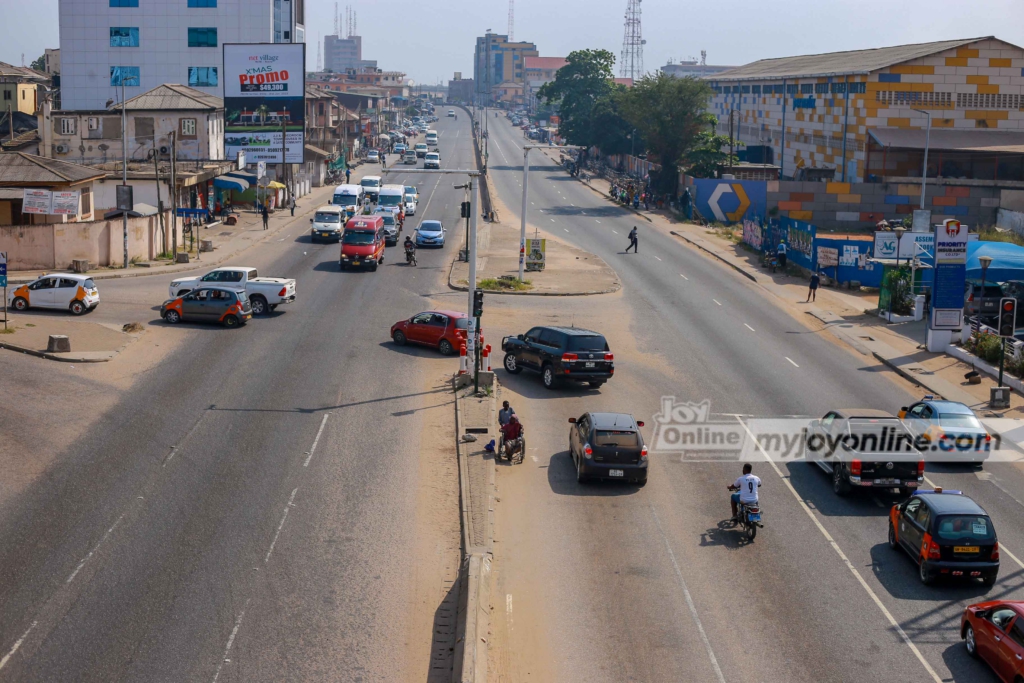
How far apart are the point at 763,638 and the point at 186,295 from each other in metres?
28.2

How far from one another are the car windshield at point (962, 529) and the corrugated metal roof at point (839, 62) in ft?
233

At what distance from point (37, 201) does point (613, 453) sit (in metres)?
35.6

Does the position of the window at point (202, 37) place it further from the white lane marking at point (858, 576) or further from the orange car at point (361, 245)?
the white lane marking at point (858, 576)

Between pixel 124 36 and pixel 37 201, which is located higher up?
pixel 124 36

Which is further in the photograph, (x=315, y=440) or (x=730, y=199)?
(x=730, y=199)

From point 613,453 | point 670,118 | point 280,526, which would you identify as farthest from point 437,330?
point 670,118

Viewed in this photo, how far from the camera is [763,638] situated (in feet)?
55.3

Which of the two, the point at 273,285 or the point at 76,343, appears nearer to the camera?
the point at 76,343

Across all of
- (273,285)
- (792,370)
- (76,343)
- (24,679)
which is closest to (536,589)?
(24,679)

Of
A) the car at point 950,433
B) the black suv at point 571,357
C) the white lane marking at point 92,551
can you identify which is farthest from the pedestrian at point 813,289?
the white lane marking at point 92,551

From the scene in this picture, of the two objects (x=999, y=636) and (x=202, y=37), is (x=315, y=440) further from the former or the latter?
(x=202, y=37)

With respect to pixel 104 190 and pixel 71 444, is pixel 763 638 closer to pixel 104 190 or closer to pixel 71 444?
pixel 71 444

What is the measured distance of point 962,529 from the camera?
18516 mm

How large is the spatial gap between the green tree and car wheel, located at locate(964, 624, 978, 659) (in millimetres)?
109290
